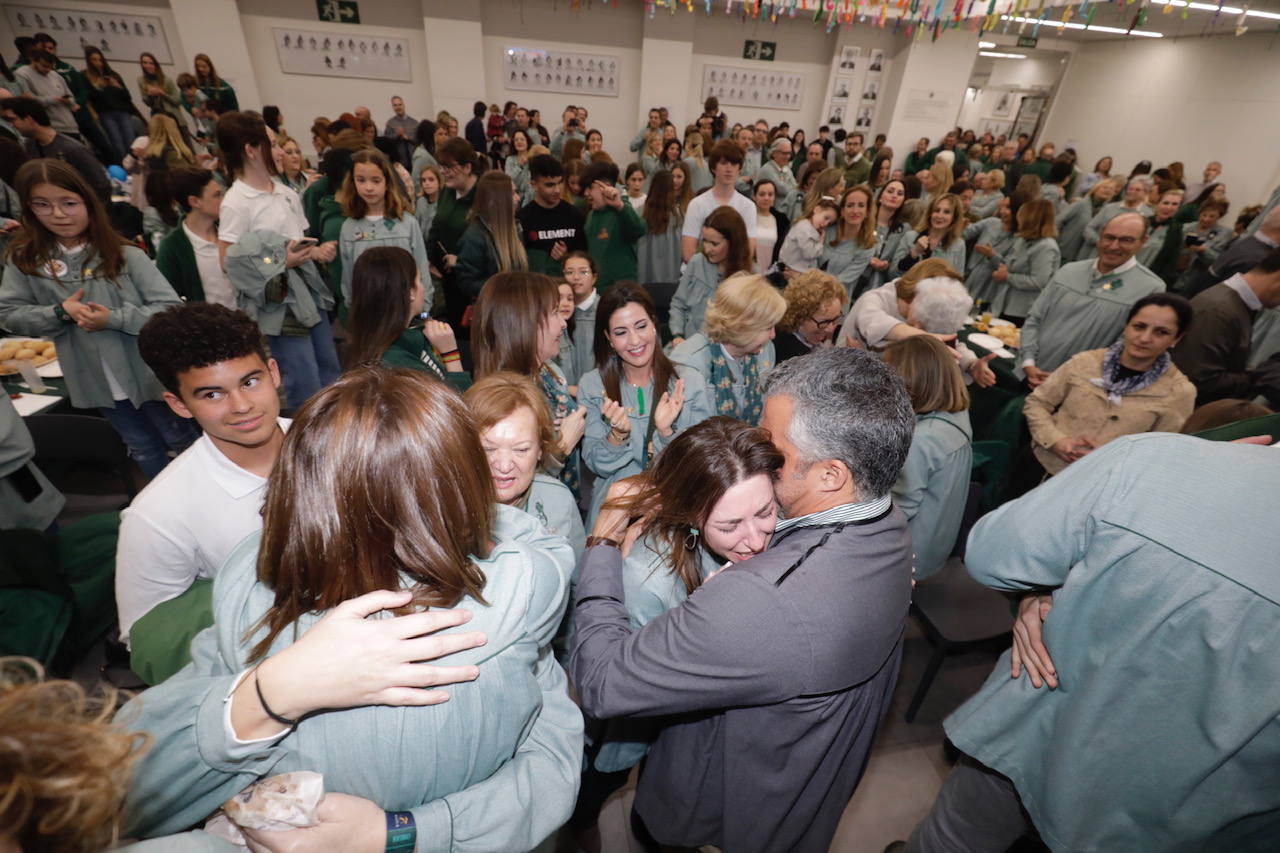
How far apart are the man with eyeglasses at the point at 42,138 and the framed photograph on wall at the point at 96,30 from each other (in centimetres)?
663

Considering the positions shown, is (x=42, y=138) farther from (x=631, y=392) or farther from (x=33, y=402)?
(x=631, y=392)

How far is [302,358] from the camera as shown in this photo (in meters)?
3.73

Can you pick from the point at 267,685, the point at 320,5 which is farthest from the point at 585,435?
the point at 320,5

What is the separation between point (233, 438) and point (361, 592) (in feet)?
3.27

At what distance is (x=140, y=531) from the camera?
Answer: 4.42 ft

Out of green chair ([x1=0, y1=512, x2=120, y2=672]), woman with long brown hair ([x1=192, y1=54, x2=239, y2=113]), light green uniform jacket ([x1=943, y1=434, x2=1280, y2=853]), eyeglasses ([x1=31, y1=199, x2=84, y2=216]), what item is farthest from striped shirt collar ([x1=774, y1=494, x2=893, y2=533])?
woman with long brown hair ([x1=192, y1=54, x2=239, y2=113])

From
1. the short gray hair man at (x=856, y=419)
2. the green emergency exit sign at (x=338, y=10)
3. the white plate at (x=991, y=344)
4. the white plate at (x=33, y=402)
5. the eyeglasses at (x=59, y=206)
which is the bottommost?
the white plate at (x=33, y=402)

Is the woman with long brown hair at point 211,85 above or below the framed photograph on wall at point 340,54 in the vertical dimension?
below

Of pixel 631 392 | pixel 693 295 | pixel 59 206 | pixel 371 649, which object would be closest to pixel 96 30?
pixel 59 206

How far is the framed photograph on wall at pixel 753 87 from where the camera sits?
12.0 m

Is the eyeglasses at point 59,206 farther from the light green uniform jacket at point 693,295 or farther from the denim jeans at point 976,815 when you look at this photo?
the denim jeans at point 976,815

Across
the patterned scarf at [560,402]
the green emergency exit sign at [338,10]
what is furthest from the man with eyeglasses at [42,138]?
the green emergency exit sign at [338,10]

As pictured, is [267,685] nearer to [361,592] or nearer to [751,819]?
[361,592]

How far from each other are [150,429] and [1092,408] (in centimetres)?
523
